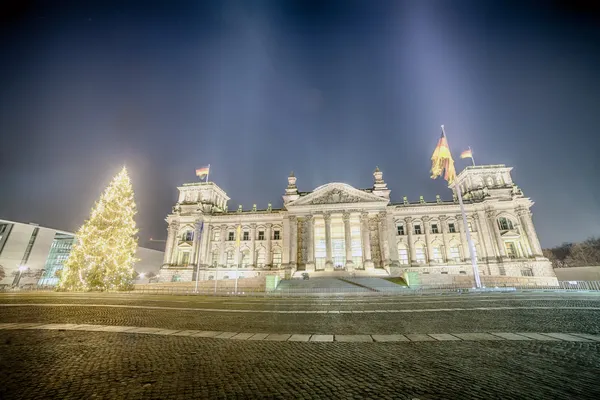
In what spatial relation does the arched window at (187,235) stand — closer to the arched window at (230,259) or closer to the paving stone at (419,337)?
the arched window at (230,259)

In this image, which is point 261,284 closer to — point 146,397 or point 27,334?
point 27,334

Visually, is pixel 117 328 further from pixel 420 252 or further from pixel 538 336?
pixel 420 252

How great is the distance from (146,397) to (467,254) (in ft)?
190

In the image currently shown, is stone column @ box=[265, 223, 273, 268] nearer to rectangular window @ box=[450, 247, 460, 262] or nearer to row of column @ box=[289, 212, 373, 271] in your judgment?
row of column @ box=[289, 212, 373, 271]

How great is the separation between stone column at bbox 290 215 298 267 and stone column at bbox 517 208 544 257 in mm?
42704

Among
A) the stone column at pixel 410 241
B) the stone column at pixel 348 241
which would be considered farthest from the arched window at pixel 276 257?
the stone column at pixel 410 241

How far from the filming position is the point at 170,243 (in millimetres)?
55031

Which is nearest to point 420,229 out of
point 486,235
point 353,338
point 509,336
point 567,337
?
point 486,235

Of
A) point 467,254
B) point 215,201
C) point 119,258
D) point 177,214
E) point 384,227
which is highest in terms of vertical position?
point 215,201

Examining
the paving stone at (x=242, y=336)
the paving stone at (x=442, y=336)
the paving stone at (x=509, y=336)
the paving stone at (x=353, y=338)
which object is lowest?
the paving stone at (x=242, y=336)

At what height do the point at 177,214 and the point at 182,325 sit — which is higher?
the point at 177,214

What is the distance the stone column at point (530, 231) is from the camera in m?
46.2

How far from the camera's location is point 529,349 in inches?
183

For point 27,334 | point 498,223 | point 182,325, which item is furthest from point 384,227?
point 27,334
